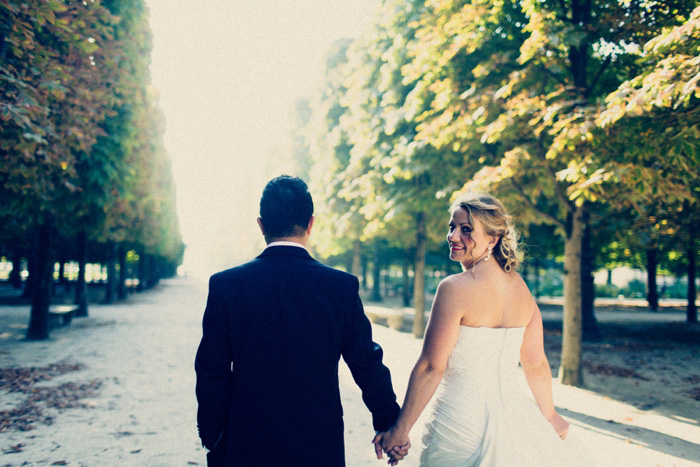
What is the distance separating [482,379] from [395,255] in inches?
1170

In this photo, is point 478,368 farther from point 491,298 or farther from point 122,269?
point 122,269

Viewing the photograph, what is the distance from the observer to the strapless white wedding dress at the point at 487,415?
256 cm

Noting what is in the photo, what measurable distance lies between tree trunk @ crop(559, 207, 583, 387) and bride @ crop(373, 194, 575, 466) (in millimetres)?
6178

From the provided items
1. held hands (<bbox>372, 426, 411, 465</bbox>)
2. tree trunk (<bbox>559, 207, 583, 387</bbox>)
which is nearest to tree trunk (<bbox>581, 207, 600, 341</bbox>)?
tree trunk (<bbox>559, 207, 583, 387</bbox>)

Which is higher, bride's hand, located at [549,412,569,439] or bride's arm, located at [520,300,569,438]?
bride's arm, located at [520,300,569,438]

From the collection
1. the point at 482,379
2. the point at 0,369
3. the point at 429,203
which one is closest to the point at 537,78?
the point at 429,203

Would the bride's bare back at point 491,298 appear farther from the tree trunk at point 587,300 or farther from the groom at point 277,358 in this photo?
the tree trunk at point 587,300

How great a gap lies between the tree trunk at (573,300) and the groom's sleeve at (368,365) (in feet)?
22.0

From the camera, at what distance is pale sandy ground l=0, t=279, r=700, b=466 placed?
17.0 ft

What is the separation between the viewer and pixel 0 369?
9.34 metres

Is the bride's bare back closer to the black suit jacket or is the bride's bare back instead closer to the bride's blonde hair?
the bride's blonde hair

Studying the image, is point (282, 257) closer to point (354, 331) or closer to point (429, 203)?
point (354, 331)

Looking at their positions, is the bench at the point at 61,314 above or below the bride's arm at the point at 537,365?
below

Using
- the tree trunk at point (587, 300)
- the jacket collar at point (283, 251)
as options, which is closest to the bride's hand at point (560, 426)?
the jacket collar at point (283, 251)
